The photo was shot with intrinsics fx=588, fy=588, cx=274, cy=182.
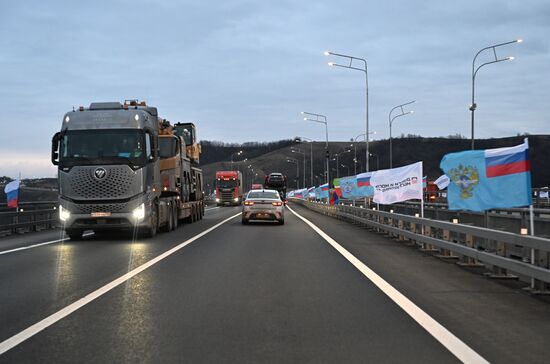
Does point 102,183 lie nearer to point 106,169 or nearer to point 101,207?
point 106,169

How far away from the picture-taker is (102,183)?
17281 mm

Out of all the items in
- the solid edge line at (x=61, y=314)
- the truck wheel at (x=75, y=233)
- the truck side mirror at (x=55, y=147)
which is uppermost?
the truck side mirror at (x=55, y=147)

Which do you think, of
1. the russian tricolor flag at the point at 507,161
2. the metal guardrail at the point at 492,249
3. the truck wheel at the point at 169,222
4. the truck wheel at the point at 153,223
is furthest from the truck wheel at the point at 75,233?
the russian tricolor flag at the point at 507,161

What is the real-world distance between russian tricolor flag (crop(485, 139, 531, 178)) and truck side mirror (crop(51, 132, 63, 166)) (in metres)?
12.1

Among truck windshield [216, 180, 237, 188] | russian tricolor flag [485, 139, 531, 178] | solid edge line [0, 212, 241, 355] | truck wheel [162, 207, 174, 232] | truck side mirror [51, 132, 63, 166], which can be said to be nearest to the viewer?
solid edge line [0, 212, 241, 355]

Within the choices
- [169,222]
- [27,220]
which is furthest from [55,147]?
[27,220]

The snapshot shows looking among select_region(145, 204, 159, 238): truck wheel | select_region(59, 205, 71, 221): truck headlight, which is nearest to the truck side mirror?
select_region(59, 205, 71, 221): truck headlight

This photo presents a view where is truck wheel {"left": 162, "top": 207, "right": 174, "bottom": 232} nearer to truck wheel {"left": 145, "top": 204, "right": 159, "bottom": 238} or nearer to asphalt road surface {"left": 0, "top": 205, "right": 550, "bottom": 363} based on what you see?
truck wheel {"left": 145, "top": 204, "right": 159, "bottom": 238}

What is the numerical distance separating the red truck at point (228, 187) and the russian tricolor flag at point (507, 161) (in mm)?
55886

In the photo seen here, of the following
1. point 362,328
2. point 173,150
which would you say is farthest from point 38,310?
point 173,150

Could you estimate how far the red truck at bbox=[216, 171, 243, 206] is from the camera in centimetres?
6669

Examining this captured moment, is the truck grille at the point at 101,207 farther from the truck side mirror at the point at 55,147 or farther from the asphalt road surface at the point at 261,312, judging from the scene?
the asphalt road surface at the point at 261,312

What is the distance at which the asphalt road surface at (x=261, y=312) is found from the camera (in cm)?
544

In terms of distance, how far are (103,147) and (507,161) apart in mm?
11729
